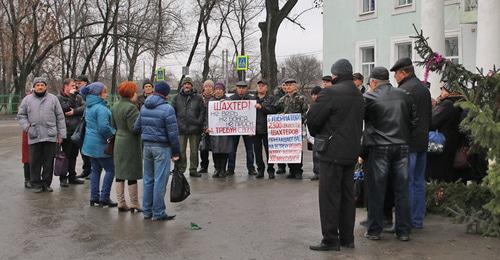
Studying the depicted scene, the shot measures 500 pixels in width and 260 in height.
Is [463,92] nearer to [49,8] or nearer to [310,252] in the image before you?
[310,252]

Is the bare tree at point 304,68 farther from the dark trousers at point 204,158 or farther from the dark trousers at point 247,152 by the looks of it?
the dark trousers at point 247,152

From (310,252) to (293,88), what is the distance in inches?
215

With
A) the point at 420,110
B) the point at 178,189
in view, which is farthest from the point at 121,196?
the point at 420,110

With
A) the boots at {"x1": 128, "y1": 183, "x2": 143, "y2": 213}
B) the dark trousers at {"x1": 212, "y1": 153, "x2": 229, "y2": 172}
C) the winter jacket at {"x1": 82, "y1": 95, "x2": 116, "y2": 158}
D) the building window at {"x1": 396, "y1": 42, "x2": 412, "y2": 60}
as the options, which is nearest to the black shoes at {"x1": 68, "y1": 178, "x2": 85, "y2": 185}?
the winter jacket at {"x1": 82, "y1": 95, "x2": 116, "y2": 158}

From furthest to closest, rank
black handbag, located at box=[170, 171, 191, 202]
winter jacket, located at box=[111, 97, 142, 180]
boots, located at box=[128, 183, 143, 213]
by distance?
1. boots, located at box=[128, 183, 143, 213]
2. winter jacket, located at box=[111, 97, 142, 180]
3. black handbag, located at box=[170, 171, 191, 202]

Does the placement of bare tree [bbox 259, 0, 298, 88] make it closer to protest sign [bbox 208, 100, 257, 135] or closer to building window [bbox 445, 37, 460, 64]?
building window [bbox 445, 37, 460, 64]

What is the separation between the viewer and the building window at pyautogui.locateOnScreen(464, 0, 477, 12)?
19.7m

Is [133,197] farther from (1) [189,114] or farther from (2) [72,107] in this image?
(1) [189,114]

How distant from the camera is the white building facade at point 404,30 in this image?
15125 millimetres

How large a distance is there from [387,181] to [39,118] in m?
5.96

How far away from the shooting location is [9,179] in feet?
37.9

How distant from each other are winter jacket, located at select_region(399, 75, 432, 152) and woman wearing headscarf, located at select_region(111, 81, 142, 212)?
3.59 metres

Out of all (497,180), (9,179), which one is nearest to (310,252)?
(497,180)

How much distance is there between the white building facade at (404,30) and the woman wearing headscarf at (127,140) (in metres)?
10.1
